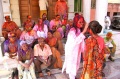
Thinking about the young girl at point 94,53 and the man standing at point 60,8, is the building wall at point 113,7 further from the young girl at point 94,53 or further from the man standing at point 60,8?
the young girl at point 94,53

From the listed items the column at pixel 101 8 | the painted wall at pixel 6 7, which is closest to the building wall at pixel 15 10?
the painted wall at pixel 6 7

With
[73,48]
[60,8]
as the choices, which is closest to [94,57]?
[73,48]

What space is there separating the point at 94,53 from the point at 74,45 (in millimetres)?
591

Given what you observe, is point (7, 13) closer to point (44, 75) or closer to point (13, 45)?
point (13, 45)

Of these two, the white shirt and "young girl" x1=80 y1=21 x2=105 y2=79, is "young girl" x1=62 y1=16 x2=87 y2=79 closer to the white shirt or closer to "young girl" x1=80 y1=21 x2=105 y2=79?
"young girl" x1=80 y1=21 x2=105 y2=79

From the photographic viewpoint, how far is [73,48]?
9.33ft

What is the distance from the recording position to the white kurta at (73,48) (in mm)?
2779

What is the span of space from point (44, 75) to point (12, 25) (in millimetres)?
1909

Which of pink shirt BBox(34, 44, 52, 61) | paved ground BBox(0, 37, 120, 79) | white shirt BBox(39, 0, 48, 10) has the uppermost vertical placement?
white shirt BBox(39, 0, 48, 10)

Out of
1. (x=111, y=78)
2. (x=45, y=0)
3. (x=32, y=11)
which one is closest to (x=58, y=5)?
(x=45, y=0)

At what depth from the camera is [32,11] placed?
7469 mm

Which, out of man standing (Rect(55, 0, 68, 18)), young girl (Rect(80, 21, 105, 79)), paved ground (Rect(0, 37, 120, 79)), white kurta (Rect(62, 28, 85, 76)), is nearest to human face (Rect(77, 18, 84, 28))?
white kurta (Rect(62, 28, 85, 76))

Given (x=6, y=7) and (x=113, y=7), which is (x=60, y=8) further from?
(x=113, y=7)

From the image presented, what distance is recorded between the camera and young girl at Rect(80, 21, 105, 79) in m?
2.19
